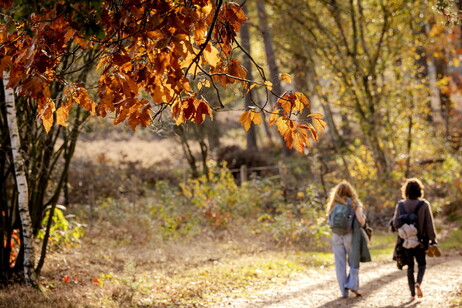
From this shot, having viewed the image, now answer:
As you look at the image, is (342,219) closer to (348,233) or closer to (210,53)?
(348,233)

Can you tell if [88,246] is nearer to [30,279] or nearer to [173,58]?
[30,279]

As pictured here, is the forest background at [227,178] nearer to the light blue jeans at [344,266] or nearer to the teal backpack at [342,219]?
the light blue jeans at [344,266]

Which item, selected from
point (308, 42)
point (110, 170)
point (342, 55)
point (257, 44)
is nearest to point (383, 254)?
point (342, 55)

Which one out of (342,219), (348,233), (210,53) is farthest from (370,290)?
(210,53)

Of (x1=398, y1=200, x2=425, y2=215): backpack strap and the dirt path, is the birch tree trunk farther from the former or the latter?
(x1=398, y1=200, x2=425, y2=215): backpack strap

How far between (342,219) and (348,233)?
0.30 metres

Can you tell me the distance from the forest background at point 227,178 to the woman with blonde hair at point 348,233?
1372 millimetres

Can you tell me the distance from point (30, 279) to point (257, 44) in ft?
77.4

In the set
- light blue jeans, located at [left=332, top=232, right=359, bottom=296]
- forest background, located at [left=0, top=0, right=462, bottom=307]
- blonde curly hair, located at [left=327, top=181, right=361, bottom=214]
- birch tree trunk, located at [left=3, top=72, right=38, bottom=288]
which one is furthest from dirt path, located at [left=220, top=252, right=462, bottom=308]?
birch tree trunk, located at [left=3, top=72, right=38, bottom=288]

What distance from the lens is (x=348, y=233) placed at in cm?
768

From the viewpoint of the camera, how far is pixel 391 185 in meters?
15.8

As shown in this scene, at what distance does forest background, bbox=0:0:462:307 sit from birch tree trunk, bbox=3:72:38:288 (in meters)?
0.29

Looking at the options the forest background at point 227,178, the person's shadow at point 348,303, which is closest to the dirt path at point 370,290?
the person's shadow at point 348,303

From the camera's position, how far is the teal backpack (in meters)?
7.54
